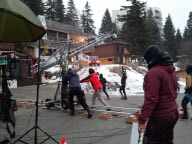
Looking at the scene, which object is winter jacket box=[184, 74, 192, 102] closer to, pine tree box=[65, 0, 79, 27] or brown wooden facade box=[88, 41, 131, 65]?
brown wooden facade box=[88, 41, 131, 65]

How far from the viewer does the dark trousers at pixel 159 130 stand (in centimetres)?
484

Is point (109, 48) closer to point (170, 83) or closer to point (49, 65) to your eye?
point (49, 65)

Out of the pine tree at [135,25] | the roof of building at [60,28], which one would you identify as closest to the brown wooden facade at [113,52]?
the roof of building at [60,28]

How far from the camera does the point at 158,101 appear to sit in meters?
4.82

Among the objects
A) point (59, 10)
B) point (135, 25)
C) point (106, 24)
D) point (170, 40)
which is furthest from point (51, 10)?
point (170, 40)

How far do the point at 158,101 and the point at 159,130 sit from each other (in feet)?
1.42

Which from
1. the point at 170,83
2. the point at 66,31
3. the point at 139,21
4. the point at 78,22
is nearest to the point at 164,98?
the point at 170,83

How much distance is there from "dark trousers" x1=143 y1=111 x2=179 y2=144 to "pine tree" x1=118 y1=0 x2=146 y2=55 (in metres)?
50.3

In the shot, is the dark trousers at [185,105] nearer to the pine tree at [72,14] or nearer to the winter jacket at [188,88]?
the winter jacket at [188,88]

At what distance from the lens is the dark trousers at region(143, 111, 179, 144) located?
4.84 metres

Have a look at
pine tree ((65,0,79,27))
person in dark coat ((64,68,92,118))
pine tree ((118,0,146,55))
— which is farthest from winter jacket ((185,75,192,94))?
pine tree ((65,0,79,27))

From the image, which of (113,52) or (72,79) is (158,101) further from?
(113,52)

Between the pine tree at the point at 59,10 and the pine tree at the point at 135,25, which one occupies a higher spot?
the pine tree at the point at 59,10

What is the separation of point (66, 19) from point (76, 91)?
7537 centimetres
